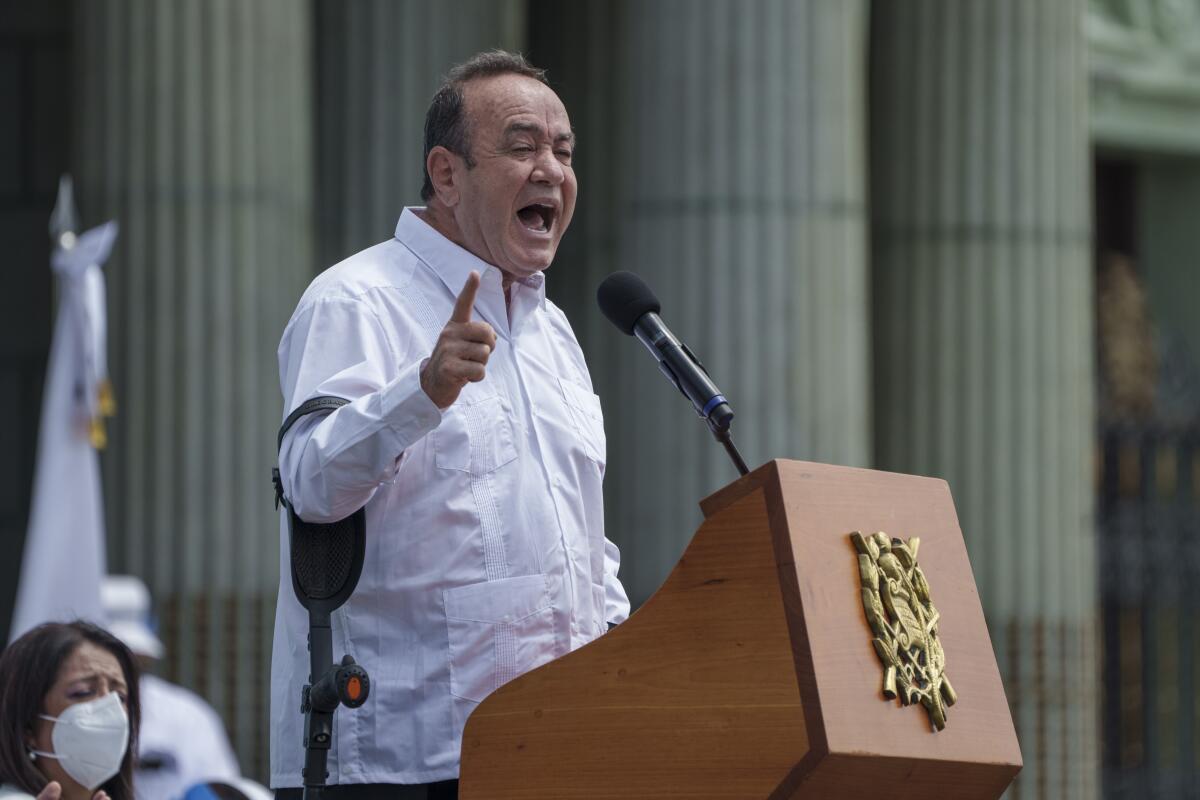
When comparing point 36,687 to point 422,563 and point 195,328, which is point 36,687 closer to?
point 422,563

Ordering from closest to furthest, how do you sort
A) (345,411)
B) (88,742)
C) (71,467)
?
(345,411), (88,742), (71,467)

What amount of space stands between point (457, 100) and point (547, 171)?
0.80 feet

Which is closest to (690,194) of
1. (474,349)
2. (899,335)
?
(899,335)

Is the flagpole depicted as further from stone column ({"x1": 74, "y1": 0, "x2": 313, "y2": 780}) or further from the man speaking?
the man speaking

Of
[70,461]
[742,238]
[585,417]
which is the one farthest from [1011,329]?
[585,417]

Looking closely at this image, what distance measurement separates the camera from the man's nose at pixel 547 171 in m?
4.16

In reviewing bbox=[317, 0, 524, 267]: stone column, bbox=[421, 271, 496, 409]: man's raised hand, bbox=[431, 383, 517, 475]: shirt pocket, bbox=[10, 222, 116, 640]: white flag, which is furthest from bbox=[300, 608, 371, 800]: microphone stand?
bbox=[317, 0, 524, 267]: stone column

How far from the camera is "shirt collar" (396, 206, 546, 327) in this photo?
4215 millimetres

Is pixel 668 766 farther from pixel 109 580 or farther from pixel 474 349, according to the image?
pixel 109 580

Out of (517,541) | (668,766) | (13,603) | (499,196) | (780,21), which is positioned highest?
(780,21)

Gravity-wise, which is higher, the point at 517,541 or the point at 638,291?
the point at 638,291

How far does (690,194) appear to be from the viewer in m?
10.2

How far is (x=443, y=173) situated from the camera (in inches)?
168

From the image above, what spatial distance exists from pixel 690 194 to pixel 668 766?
684 cm
